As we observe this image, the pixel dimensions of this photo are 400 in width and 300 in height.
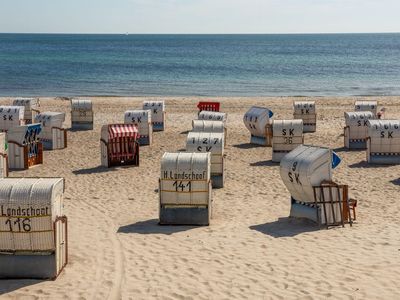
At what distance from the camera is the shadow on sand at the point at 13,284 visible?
12.5m

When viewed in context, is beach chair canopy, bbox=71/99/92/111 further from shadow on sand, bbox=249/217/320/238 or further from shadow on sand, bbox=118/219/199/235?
shadow on sand, bbox=249/217/320/238

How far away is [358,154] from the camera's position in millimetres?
27812

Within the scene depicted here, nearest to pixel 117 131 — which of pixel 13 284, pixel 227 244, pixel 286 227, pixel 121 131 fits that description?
pixel 121 131

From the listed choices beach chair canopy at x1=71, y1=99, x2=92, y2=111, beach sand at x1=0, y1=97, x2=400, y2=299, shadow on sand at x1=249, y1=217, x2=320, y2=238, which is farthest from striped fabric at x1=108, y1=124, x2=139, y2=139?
beach chair canopy at x1=71, y1=99, x2=92, y2=111

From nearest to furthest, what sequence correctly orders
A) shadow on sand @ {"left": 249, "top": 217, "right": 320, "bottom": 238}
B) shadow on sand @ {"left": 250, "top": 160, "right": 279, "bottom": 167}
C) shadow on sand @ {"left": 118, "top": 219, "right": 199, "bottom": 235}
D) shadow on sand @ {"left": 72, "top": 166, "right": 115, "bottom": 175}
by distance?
shadow on sand @ {"left": 249, "top": 217, "right": 320, "bottom": 238}
shadow on sand @ {"left": 118, "top": 219, "right": 199, "bottom": 235}
shadow on sand @ {"left": 72, "top": 166, "right": 115, "bottom": 175}
shadow on sand @ {"left": 250, "top": 160, "right": 279, "bottom": 167}

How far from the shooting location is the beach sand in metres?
12.5

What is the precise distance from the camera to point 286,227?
1681 centimetres

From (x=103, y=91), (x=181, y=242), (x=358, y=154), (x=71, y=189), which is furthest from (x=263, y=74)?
(x=181, y=242)

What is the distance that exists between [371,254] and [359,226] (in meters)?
2.50

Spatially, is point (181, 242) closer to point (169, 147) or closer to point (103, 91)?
point (169, 147)

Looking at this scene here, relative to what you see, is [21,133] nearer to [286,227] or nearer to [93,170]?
[93,170]

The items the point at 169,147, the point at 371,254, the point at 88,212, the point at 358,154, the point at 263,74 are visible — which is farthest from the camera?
the point at 263,74

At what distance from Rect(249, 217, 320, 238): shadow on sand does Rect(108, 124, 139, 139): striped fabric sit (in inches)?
380

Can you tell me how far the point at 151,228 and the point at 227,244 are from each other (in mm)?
2418
